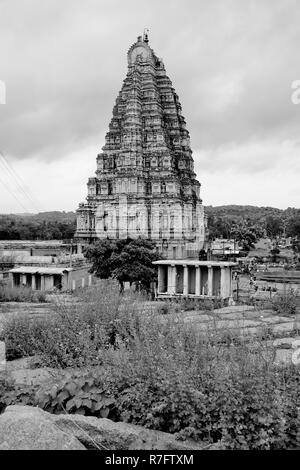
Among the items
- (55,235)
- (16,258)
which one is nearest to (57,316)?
(16,258)

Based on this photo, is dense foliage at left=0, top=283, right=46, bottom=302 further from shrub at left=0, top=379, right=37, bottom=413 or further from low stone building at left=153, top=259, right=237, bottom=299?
shrub at left=0, top=379, right=37, bottom=413

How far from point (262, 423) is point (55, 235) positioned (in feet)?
233

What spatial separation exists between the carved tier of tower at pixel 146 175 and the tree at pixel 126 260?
16389mm

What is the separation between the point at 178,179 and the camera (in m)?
44.8

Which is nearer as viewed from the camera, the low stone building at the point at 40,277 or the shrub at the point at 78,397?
the shrub at the point at 78,397

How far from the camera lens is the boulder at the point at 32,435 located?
332 centimetres

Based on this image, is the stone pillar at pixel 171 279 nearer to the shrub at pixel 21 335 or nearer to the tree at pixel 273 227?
the shrub at pixel 21 335

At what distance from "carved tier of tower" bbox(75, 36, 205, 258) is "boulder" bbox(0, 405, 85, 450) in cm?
Result: 3626

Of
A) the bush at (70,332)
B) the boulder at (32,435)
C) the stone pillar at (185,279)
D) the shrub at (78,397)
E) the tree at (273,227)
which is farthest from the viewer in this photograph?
the tree at (273,227)

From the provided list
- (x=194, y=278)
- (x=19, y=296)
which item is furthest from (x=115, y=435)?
(x=194, y=278)

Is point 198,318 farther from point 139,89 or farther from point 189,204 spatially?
point 139,89

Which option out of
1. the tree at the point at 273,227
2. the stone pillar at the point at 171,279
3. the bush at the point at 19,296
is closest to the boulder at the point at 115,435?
the bush at the point at 19,296

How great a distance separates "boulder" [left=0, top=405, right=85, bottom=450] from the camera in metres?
3.32

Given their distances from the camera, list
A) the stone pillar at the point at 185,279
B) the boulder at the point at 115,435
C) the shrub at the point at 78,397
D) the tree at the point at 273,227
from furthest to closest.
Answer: the tree at the point at 273,227
the stone pillar at the point at 185,279
the shrub at the point at 78,397
the boulder at the point at 115,435
